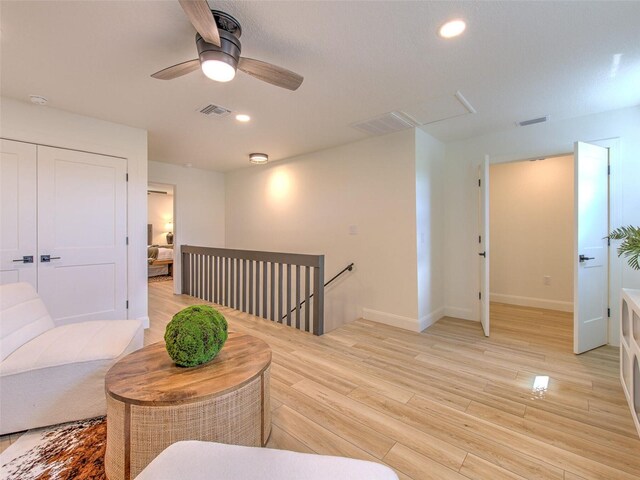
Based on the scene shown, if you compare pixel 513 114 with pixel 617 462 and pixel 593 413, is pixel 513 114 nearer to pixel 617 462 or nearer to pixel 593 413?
pixel 593 413

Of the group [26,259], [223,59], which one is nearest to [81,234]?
[26,259]

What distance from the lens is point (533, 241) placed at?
180 inches

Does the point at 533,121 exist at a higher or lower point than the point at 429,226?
higher

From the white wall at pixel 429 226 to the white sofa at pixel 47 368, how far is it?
3.05 m

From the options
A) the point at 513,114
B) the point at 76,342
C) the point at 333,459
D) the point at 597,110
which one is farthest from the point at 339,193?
the point at 333,459

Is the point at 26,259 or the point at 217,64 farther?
the point at 26,259

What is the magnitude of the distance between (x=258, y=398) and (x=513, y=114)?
3.54 metres

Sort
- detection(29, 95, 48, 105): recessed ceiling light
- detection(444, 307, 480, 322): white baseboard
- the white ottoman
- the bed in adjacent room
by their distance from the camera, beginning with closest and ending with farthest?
the white ottoman, detection(29, 95, 48, 105): recessed ceiling light, detection(444, 307, 480, 322): white baseboard, the bed in adjacent room

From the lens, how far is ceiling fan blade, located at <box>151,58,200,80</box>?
1.77 metres

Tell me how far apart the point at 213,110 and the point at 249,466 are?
9.92 feet

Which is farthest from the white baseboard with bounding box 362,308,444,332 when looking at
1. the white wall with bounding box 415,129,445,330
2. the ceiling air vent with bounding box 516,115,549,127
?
the ceiling air vent with bounding box 516,115,549,127

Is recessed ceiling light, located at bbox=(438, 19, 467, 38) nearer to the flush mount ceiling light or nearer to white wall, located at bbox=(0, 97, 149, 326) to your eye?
the flush mount ceiling light

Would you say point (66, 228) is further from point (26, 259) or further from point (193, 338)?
point (193, 338)

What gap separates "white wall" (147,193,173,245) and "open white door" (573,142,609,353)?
33.6 feet
